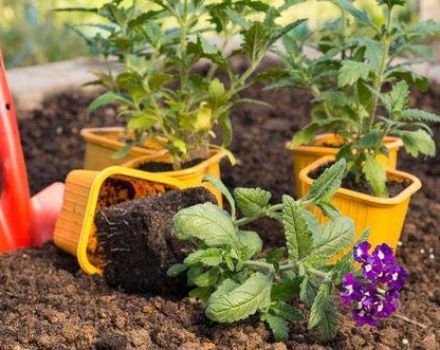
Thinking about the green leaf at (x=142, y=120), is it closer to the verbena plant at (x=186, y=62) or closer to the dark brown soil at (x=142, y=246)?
the verbena plant at (x=186, y=62)

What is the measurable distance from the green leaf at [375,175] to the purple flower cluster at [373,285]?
1.46ft

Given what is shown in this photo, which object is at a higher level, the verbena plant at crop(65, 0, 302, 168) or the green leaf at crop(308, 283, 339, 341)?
the verbena plant at crop(65, 0, 302, 168)

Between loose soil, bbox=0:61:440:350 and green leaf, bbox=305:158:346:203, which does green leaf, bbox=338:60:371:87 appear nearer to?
green leaf, bbox=305:158:346:203

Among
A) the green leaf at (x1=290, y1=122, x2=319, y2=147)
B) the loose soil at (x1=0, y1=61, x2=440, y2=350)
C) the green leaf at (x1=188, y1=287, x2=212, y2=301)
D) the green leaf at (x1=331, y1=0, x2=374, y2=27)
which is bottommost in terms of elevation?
the loose soil at (x1=0, y1=61, x2=440, y2=350)

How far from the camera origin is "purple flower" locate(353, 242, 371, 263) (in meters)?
1.86

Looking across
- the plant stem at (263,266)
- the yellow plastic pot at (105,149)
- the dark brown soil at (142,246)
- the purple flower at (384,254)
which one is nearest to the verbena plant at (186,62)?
the yellow plastic pot at (105,149)

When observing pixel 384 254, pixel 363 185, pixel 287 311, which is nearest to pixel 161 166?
pixel 363 185

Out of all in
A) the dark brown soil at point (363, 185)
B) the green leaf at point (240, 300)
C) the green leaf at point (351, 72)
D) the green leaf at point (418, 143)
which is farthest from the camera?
the dark brown soil at point (363, 185)

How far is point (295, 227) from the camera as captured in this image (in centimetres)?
Answer: 185

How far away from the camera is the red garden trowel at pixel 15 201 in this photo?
2465mm

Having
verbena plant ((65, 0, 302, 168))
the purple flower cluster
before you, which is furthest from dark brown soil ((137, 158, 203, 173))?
the purple flower cluster

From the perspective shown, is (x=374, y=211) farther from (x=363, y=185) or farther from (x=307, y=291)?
(x=307, y=291)

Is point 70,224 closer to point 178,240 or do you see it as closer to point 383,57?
point 178,240

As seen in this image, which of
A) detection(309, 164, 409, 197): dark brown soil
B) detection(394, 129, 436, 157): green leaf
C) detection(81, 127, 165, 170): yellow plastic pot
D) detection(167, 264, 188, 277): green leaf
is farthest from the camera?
detection(81, 127, 165, 170): yellow plastic pot
